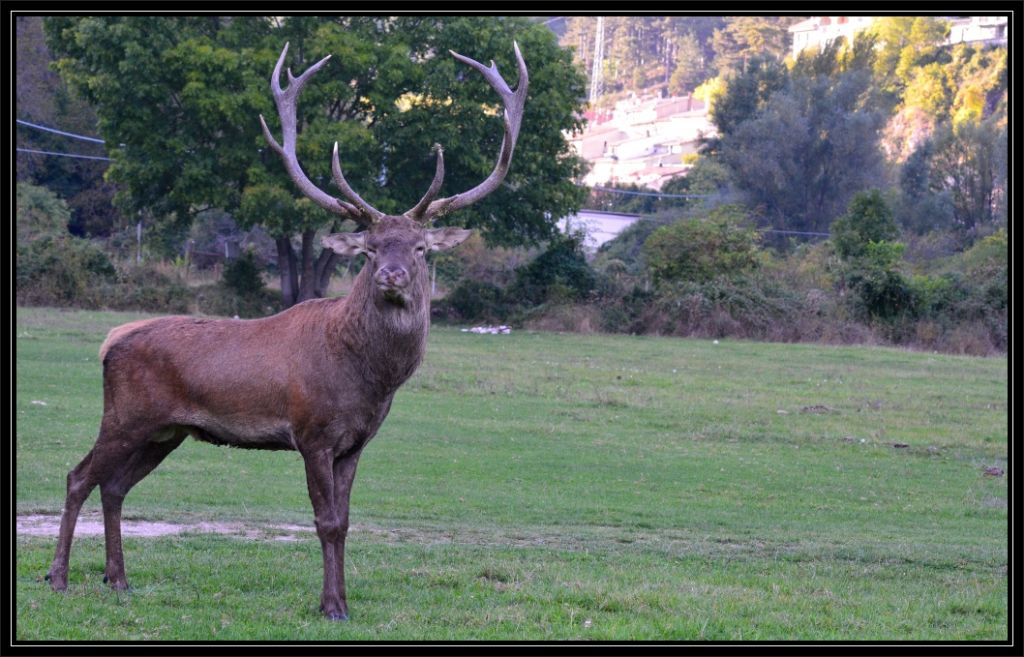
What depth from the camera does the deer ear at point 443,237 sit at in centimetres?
918

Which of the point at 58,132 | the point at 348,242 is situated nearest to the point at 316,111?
the point at 58,132

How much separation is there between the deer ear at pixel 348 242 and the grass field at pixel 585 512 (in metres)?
2.44

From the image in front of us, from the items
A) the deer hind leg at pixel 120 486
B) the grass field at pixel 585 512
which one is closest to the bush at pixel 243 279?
the grass field at pixel 585 512

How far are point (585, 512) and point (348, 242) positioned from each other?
19.9 feet

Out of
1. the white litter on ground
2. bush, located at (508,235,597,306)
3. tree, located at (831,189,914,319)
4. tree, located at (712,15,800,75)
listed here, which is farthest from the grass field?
tree, located at (712,15,800,75)

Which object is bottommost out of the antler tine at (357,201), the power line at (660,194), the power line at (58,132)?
the antler tine at (357,201)

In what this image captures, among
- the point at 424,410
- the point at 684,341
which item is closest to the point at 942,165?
the point at 684,341

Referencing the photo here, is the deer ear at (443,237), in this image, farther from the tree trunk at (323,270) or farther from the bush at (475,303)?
the bush at (475,303)

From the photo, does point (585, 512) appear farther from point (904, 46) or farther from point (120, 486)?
point (904, 46)

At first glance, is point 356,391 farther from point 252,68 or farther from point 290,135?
point 252,68

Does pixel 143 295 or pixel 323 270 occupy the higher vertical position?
pixel 323 270

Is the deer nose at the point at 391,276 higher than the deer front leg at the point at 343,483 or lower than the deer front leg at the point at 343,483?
higher

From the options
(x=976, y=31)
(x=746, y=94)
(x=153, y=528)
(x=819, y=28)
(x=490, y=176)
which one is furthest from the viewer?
(x=819, y=28)

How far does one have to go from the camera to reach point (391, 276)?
8.47 m
